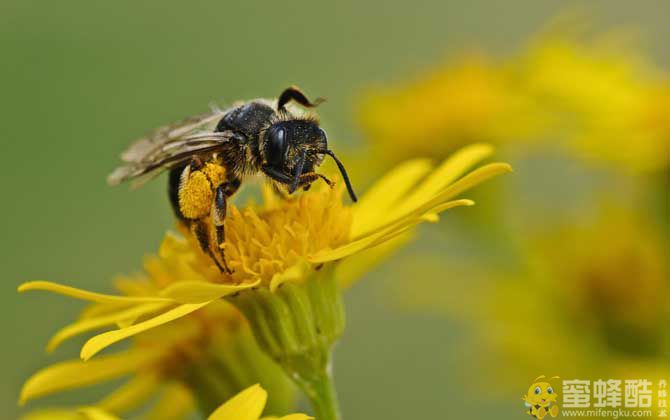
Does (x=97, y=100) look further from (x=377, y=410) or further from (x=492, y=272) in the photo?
(x=492, y=272)

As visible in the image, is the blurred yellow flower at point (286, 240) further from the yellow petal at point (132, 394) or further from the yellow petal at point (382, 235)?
the yellow petal at point (132, 394)

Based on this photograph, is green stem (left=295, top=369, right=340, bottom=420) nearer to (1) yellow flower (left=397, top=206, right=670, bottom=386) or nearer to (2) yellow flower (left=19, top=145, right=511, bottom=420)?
(2) yellow flower (left=19, top=145, right=511, bottom=420)

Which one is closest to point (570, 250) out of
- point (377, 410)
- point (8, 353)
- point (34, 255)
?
point (377, 410)

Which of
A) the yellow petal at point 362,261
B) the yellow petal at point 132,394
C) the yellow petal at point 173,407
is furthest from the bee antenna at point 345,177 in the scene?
the yellow petal at point 173,407

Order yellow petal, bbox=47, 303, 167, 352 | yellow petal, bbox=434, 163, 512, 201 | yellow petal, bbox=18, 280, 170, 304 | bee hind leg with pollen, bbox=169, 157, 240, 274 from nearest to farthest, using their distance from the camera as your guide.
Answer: yellow petal, bbox=18, 280, 170, 304 < yellow petal, bbox=434, 163, 512, 201 < yellow petal, bbox=47, 303, 167, 352 < bee hind leg with pollen, bbox=169, 157, 240, 274

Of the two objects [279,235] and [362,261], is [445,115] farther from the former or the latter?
[279,235]

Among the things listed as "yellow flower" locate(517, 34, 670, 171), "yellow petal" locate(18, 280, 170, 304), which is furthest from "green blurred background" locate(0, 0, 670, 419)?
"yellow petal" locate(18, 280, 170, 304)
